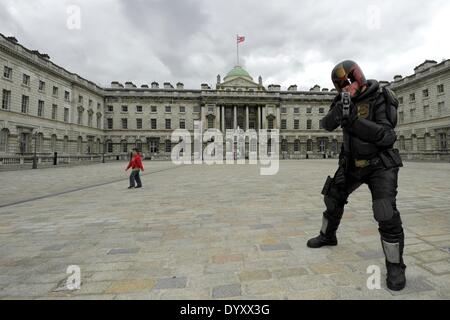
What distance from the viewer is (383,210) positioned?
2318 mm

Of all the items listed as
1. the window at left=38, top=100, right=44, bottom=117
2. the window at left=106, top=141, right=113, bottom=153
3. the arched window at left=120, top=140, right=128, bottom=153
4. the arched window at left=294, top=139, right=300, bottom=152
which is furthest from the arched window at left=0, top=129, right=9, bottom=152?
the arched window at left=294, top=139, right=300, bottom=152

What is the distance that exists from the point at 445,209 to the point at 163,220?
5.83 meters

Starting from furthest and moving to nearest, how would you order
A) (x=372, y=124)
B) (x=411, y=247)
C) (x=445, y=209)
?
1. (x=445, y=209)
2. (x=411, y=247)
3. (x=372, y=124)

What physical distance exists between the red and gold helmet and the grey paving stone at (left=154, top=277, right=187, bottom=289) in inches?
100

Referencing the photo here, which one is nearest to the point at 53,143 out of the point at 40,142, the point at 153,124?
the point at 40,142

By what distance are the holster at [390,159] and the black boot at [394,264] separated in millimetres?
651

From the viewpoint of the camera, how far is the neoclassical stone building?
93.4 feet

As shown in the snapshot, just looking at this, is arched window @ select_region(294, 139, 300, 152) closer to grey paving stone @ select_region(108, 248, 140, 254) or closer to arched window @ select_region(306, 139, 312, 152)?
arched window @ select_region(306, 139, 312, 152)

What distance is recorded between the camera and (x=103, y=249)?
3314mm

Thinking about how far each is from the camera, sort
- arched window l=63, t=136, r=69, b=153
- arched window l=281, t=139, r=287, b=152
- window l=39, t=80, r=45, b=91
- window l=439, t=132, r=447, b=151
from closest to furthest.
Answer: window l=39, t=80, r=45, b=91, window l=439, t=132, r=447, b=151, arched window l=63, t=136, r=69, b=153, arched window l=281, t=139, r=287, b=152

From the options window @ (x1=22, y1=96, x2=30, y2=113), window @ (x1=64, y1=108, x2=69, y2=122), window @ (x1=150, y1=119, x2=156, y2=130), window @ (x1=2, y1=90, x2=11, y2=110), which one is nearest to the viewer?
window @ (x1=2, y1=90, x2=11, y2=110)

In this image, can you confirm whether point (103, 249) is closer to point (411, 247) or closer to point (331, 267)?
point (331, 267)
